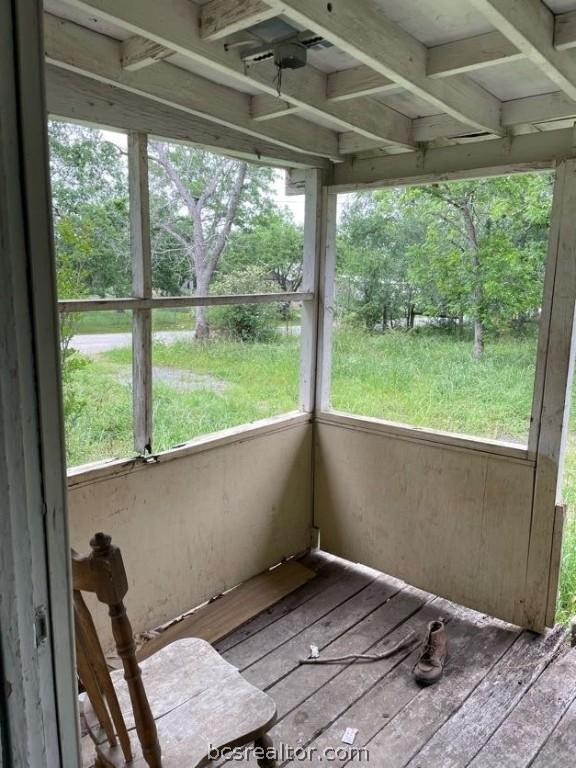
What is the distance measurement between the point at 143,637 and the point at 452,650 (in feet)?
4.53

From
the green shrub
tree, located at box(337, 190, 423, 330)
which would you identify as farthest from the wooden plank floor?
tree, located at box(337, 190, 423, 330)

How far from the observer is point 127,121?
85.4 inches

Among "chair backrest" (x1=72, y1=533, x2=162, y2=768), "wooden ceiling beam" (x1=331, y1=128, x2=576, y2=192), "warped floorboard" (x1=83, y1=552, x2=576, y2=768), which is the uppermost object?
"wooden ceiling beam" (x1=331, y1=128, x2=576, y2=192)

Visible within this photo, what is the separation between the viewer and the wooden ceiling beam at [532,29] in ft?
4.50

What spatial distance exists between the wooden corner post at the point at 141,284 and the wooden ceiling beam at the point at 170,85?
0.29 metres

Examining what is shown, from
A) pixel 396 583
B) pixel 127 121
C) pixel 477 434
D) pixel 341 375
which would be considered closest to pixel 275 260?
pixel 341 375

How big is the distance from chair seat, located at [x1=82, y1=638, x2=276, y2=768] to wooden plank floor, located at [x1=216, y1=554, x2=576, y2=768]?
0.66 m

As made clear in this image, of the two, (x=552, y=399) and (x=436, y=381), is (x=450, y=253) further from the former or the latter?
(x=552, y=399)

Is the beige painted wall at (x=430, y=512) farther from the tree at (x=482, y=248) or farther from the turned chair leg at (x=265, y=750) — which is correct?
the turned chair leg at (x=265, y=750)

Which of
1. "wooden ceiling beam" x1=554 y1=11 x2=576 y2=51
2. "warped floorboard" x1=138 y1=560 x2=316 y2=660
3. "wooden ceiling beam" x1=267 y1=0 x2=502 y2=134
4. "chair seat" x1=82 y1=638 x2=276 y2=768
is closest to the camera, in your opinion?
"chair seat" x1=82 y1=638 x2=276 y2=768

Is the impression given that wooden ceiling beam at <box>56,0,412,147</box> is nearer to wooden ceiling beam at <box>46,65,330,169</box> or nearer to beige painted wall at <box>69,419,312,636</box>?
wooden ceiling beam at <box>46,65,330,169</box>

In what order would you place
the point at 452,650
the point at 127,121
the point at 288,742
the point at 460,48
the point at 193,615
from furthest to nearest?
the point at 193,615 → the point at 452,650 → the point at 127,121 → the point at 288,742 → the point at 460,48

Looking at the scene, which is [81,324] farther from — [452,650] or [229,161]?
[452,650]

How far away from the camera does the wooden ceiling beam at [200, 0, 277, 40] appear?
4.73 feet
